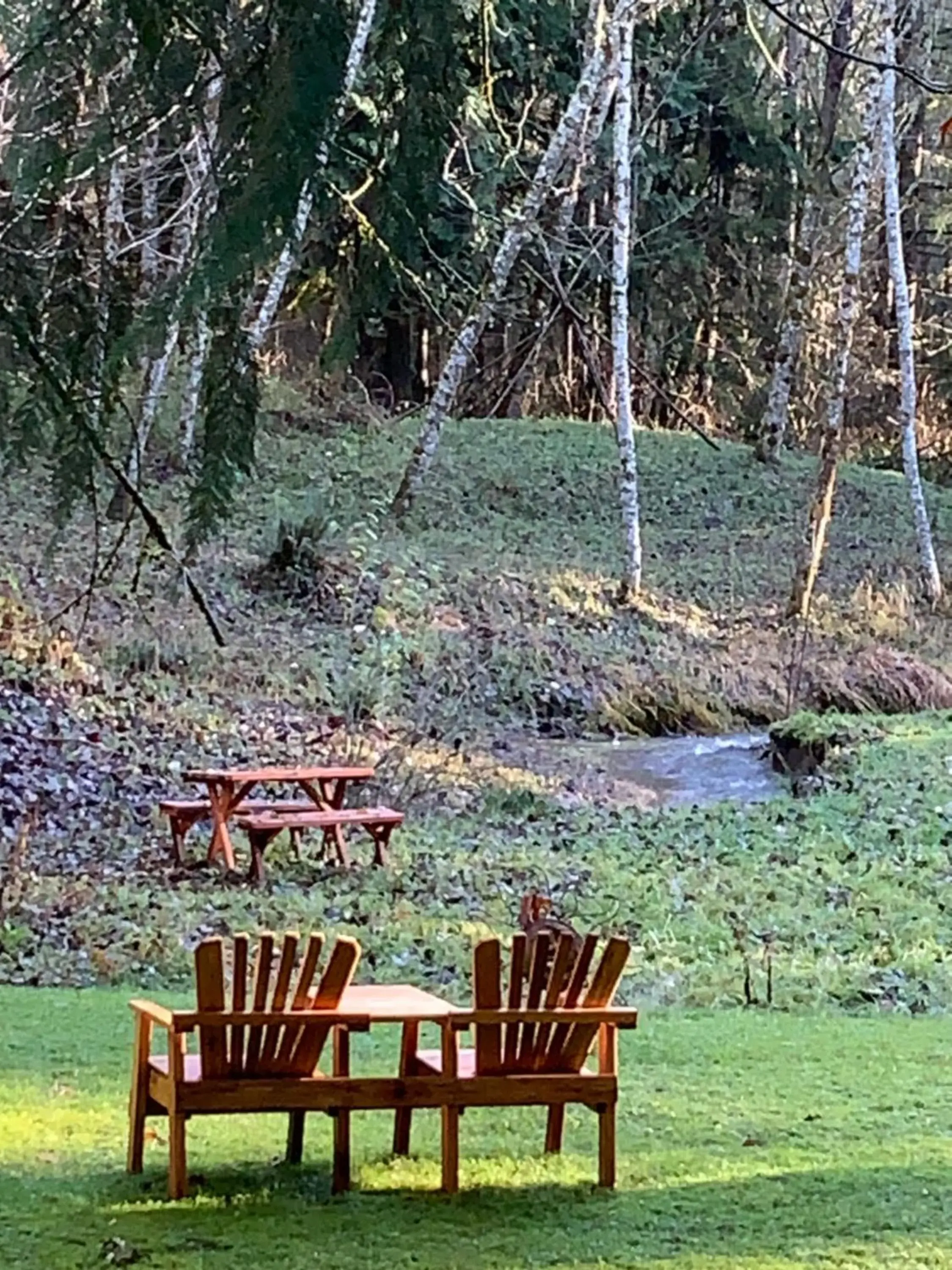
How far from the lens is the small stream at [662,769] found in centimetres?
1539

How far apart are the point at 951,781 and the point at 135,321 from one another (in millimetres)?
11607

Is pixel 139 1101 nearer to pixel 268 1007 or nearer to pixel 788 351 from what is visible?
pixel 268 1007

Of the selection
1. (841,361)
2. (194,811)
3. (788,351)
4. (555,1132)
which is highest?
(788,351)

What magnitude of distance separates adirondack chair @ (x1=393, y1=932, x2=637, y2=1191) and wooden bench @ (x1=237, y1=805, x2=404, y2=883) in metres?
6.07

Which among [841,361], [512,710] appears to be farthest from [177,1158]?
[841,361]

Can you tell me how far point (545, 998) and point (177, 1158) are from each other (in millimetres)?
1160

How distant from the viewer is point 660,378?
31984 millimetres

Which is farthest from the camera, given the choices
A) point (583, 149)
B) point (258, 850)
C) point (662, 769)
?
point (583, 149)

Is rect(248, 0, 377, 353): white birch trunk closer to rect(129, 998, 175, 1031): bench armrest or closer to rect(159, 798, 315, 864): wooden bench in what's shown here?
rect(129, 998, 175, 1031): bench armrest

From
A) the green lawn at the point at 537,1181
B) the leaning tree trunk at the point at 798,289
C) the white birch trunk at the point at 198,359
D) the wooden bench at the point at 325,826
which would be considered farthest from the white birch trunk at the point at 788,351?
the white birch trunk at the point at 198,359

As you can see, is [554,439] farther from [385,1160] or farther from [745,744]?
[385,1160]

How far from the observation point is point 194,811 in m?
11.6

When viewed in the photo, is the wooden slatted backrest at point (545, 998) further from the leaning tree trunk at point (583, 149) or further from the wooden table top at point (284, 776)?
the leaning tree trunk at point (583, 149)

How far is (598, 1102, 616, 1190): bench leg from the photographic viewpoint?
17.6 ft
